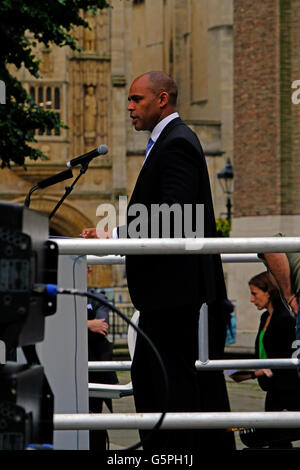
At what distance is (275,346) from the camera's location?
6.27 m

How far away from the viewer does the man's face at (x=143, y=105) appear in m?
4.52

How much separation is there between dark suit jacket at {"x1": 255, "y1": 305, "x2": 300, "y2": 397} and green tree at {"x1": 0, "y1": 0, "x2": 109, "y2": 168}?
1228cm

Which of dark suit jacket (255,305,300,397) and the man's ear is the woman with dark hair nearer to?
dark suit jacket (255,305,300,397)

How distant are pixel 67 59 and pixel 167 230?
147 ft

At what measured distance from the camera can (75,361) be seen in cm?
417

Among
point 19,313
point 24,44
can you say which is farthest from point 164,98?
point 24,44

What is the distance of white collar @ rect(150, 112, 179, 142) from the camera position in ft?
14.8

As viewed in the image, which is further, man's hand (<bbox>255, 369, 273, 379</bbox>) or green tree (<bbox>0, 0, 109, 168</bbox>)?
green tree (<bbox>0, 0, 109, 168</bbox>)

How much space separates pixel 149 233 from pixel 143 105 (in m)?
0.65

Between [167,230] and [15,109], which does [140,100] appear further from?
[15,109]

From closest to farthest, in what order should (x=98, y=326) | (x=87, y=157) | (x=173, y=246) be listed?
1. (x=173, y=246)
2. (x=87, y=157)
3. (x=98, y=326)

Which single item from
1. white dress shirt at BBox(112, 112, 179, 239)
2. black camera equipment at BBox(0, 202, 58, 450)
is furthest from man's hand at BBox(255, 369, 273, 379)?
black camera equipment at BBox(0, 202, 58, 450)

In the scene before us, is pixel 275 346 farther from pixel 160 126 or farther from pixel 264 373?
pixel 160 126
